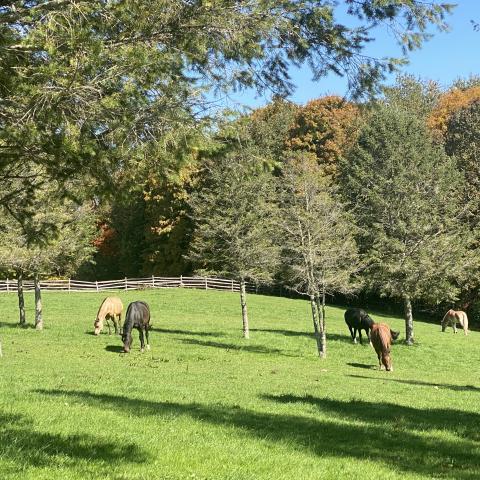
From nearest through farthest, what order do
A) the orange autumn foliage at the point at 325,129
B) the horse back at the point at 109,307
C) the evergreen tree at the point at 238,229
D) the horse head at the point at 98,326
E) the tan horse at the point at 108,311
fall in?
1. the horse head at the point at 98,326
2. the tan horse at the point at 108,311
3. the horse back at the point at 109,307
4. the evergreen tree at the point at 238,229
5. the orange autumn foliage at the point at 325,129

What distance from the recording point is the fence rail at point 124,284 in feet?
166

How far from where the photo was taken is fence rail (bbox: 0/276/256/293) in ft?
166

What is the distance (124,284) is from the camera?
54.4 meters

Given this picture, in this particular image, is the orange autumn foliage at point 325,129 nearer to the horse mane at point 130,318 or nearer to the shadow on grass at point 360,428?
the horse mane at point 130,318

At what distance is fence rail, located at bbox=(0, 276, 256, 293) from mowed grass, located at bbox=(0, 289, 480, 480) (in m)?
24.0

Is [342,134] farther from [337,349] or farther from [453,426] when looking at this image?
[453,426]

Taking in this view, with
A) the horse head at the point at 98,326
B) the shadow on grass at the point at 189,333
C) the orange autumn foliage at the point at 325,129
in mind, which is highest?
the orange autumn foliage at the point at 325,129

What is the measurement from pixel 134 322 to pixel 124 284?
31530 millimetres

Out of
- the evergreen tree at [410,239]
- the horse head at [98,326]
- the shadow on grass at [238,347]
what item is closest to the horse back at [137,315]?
the shadow on grass at [238,347]

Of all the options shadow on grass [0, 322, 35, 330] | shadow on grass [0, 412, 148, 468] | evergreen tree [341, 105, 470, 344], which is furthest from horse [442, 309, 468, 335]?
shadow on grass [0, 412, 148, 468]

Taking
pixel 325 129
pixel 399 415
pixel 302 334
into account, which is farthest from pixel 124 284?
pixel 399 415

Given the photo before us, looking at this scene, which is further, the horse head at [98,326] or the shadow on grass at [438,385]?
the horse head at [98,326]

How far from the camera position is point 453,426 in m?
10.5

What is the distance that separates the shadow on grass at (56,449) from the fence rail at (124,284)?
4192 centimetres
